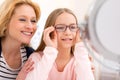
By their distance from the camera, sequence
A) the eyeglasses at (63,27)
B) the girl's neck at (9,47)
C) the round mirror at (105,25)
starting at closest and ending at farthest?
the round mirror at (105,25)
the eyeglasses at (63,27)
the girl's neck at (9,47)

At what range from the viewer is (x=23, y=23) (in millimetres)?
691

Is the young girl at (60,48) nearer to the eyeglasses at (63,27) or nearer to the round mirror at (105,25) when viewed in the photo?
the eyeglasses at (63,27)

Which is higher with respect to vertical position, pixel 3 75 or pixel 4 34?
pixel 4 34

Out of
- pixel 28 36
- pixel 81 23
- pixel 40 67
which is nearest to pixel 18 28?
pixel 28 36

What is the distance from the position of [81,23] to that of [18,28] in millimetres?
387

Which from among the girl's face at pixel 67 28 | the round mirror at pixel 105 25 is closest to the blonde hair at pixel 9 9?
the girl's face at pixel 67 28

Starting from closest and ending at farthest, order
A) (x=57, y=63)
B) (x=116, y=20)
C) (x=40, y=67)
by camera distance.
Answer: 1. (x=116, y=20)
2. (x=40, y=67)
3. (x=57, y=63)

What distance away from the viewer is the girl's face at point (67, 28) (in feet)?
1.89

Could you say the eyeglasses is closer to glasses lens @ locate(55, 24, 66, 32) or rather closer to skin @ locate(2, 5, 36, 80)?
glasses lens @ locate(55, 24, 66, 32)

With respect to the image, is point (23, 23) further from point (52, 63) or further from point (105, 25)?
point (105, 25)

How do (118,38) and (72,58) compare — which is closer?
(118,38)

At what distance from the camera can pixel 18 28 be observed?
703 millimetres

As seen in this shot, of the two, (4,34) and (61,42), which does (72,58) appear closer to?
(61,42)

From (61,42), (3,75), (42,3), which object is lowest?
(3,75)
